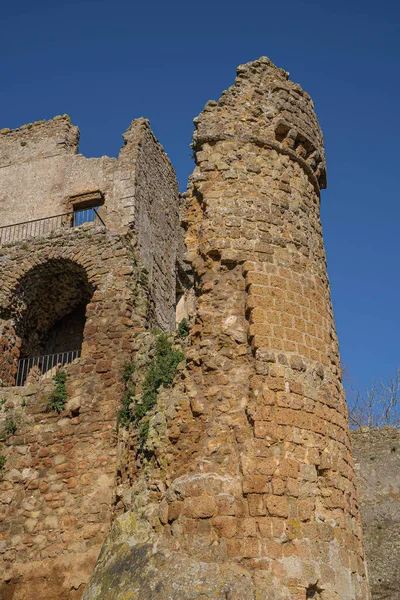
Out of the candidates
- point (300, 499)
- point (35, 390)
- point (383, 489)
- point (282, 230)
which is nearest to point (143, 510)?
point (300, 499)

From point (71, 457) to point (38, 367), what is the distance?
3.61 metres

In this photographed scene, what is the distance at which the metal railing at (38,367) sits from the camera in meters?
13.0

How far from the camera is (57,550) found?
9.53 meters

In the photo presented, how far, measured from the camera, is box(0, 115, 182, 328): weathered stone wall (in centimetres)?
1436

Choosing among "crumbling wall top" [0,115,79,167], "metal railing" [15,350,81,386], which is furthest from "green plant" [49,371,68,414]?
"crumbling wall top" [0,115,79,167]

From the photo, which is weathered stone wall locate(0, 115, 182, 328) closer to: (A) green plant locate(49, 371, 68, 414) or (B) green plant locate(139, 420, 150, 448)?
(A) green plant locate(49, 371, 68, 414)

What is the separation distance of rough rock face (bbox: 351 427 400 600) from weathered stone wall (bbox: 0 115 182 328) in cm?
605

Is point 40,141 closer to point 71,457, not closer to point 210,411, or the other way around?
point 71,457

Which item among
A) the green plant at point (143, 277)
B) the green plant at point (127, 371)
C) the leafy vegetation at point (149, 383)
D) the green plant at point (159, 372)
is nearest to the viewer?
the leafy vegetation at point (149, 383)

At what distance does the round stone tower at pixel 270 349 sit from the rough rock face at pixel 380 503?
384 inches

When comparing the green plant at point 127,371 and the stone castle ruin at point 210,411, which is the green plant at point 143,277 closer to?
the stone castle ruin at point 210,411

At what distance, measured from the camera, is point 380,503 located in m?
15.7

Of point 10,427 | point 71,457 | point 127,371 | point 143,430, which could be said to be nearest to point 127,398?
point 127,371

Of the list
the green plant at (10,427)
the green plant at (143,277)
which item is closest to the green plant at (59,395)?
the green plant at (10,427)
